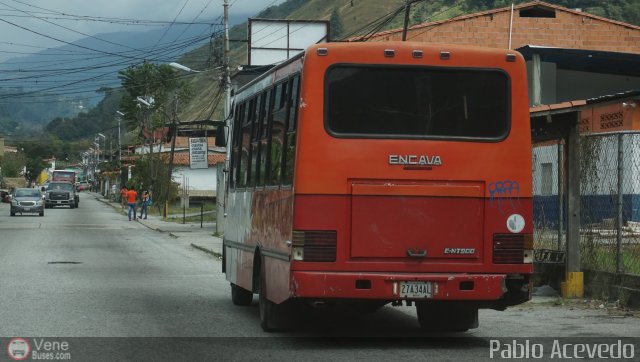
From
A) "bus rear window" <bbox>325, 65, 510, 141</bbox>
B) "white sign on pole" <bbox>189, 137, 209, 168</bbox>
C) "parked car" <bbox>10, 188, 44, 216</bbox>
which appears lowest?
"parked car" <bbox>10, 188, 44, 216</bbox>

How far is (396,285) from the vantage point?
34.7ft

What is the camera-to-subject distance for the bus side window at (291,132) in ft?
36.0

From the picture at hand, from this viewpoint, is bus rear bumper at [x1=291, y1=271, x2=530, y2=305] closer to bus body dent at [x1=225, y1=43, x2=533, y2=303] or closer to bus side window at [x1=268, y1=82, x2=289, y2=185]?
bus body dent at [x1=225, y1=43, x2=533, y2=303]

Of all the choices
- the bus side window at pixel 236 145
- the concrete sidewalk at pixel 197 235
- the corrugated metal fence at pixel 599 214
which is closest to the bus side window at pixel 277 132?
the bus side window at pixel 236 145

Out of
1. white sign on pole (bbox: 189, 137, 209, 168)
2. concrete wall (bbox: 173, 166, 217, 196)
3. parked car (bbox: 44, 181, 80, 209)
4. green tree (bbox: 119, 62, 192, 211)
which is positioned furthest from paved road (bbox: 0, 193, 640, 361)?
green tree (bbox: 119, 62, 192, 211)

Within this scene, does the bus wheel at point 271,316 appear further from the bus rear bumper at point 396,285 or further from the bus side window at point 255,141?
the bus side window at point 255,141

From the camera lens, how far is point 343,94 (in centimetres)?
1081

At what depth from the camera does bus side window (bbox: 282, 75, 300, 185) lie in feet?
36.0

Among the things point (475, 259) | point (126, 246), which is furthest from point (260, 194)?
point (126, 246)

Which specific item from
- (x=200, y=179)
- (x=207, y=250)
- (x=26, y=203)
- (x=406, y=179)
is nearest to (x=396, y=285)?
(x=406, y=179)

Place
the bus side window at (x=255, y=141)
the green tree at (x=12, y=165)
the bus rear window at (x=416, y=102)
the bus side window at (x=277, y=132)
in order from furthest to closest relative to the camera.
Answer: the green tree at (x=12, y=165) → the bus side window at (x=255, y=141) → the bus side window at (x=277, y=132) → the bus rear window at (x=416, y=102)

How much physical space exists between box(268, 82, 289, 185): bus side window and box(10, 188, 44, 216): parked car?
161 ft

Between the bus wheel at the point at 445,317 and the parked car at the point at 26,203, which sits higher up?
the parked car at the point at 26,203

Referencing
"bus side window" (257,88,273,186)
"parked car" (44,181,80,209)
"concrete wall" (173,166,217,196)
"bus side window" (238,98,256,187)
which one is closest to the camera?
"bus side window" (257,88,273,186)
